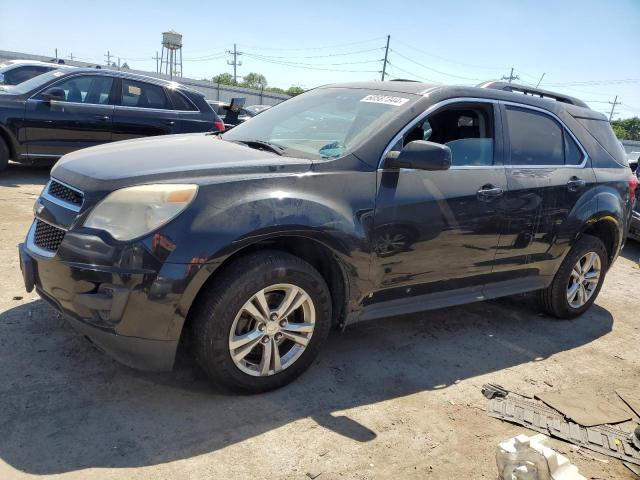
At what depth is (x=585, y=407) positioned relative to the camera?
11.3ft

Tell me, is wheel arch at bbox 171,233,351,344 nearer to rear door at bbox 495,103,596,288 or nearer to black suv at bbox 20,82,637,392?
black suv at bbox 20,82,637,392

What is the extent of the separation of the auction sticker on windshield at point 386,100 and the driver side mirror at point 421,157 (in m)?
0.43

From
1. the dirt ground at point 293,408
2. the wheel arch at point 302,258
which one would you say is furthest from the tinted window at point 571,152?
the wheel arch at point 302,258

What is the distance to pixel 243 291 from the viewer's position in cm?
278

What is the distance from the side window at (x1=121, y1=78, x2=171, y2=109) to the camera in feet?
27.2

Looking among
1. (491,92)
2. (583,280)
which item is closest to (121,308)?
(491,92)

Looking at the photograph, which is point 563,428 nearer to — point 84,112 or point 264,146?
point 264,146

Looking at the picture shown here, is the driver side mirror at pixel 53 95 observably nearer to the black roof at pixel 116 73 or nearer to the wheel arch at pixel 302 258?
the black roof at pixel 116 73

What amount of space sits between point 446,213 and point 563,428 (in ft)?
4.70

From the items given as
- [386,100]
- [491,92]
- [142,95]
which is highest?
[491,92]

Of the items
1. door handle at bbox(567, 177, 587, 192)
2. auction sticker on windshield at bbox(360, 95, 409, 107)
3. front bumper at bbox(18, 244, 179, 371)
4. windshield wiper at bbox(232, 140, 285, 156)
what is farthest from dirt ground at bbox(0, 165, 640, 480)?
auction sticker on windshield at bbox(360, 95, 409, 107)

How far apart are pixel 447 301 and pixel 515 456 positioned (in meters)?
1.44

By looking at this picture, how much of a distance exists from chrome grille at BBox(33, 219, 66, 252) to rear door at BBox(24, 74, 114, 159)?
17.6ft

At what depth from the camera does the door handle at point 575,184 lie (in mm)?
4320
